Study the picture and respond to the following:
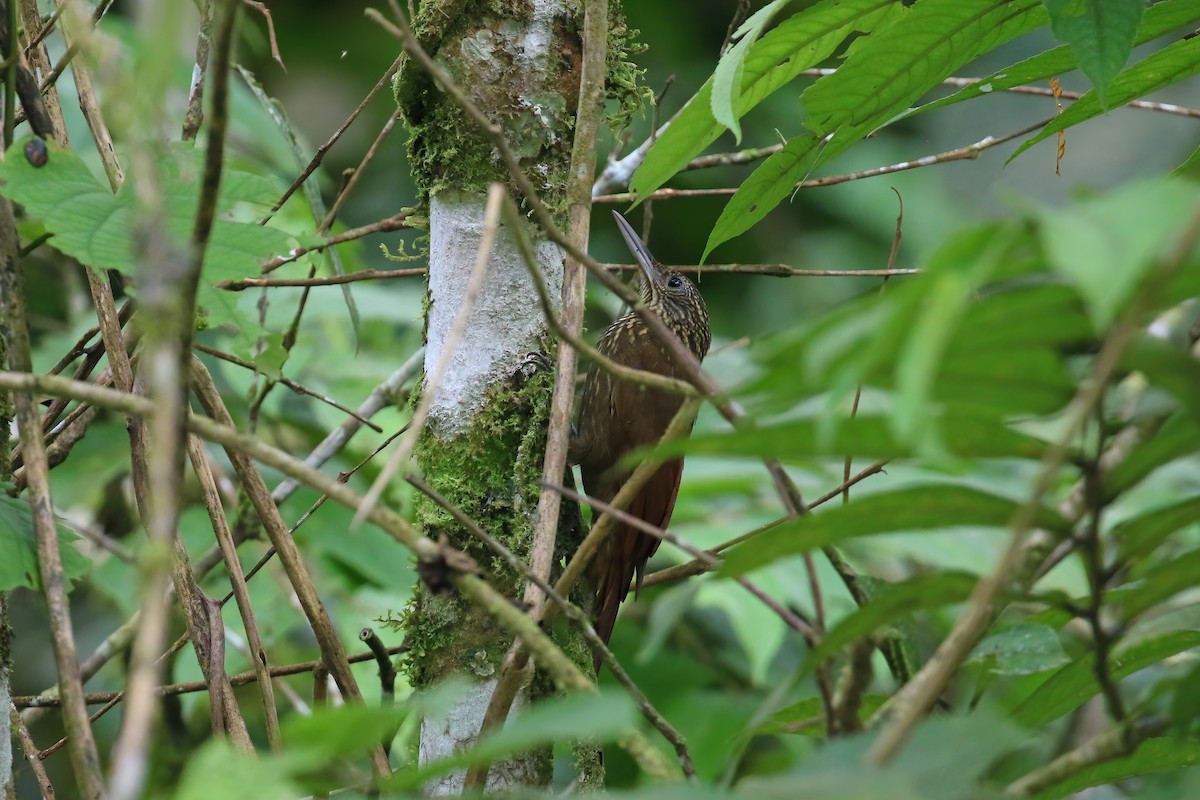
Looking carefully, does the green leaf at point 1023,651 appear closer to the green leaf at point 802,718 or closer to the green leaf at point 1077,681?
the green leaf at point 802,718

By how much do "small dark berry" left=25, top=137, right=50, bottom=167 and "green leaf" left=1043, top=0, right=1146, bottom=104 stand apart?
3.75 ft

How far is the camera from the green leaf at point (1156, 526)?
3.00ft

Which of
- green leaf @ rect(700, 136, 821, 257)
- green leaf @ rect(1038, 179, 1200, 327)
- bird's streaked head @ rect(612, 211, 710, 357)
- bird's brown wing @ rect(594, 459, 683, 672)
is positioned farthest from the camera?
bird's streaked head @ rect(612, 211, 710, 357)

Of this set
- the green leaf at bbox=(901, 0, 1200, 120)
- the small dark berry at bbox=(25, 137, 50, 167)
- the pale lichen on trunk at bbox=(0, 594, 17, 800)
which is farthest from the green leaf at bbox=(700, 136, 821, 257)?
the pale lichen on trunk at bbox=(0, 594, 17, 800)

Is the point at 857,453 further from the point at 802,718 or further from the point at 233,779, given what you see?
the point at 802,718

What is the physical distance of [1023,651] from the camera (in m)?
1.73

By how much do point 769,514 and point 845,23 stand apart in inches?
79.9

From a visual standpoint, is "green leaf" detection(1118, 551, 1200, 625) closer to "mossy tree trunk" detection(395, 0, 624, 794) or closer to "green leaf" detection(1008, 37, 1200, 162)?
"green leaf" detection(1008, 37, 1200, 162)

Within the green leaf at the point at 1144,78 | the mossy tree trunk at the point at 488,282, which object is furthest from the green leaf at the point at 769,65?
the mossy tree trunk at the point at 488,282

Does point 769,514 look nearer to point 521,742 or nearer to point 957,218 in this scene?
point 521,742

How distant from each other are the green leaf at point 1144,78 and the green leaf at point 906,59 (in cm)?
13

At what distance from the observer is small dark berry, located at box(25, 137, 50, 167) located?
53.0 inches

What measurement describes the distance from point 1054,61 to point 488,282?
2.91 feet

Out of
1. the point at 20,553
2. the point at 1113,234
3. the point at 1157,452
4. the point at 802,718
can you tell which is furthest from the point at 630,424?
the point at 1113,234
